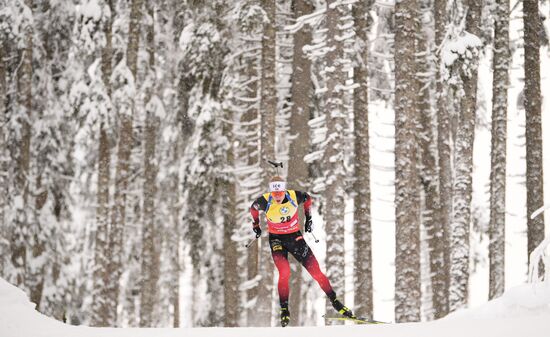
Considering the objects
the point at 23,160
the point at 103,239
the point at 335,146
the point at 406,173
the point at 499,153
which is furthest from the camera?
the point at 23,160

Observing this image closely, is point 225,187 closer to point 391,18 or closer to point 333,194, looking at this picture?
point 333,194

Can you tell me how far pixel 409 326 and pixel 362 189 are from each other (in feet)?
27.7

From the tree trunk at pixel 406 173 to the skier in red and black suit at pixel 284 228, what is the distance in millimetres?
2961

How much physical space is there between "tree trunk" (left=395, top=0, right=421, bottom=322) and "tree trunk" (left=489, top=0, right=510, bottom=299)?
7.20 feet

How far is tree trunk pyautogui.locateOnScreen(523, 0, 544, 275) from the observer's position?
41.7ft

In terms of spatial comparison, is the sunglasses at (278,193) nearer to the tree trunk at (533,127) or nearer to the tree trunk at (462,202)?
the tree trunk at (462,202)

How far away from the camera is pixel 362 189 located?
48.0ft

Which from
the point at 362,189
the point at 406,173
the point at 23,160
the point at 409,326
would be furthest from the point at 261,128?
the point at 409,326

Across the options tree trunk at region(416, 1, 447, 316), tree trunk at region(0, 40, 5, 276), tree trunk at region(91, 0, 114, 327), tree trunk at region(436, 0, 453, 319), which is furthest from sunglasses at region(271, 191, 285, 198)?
tree trunk at region(0, 40, 5, 276)

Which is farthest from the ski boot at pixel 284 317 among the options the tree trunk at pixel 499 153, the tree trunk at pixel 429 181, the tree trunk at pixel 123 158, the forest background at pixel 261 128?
the tree trunk at pixel 123 158

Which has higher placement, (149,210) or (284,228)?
(284,228)

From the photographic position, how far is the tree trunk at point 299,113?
14586 millimetres

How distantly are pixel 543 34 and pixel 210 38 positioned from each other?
785 cm

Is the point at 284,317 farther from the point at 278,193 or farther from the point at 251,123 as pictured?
the point at 251,123
